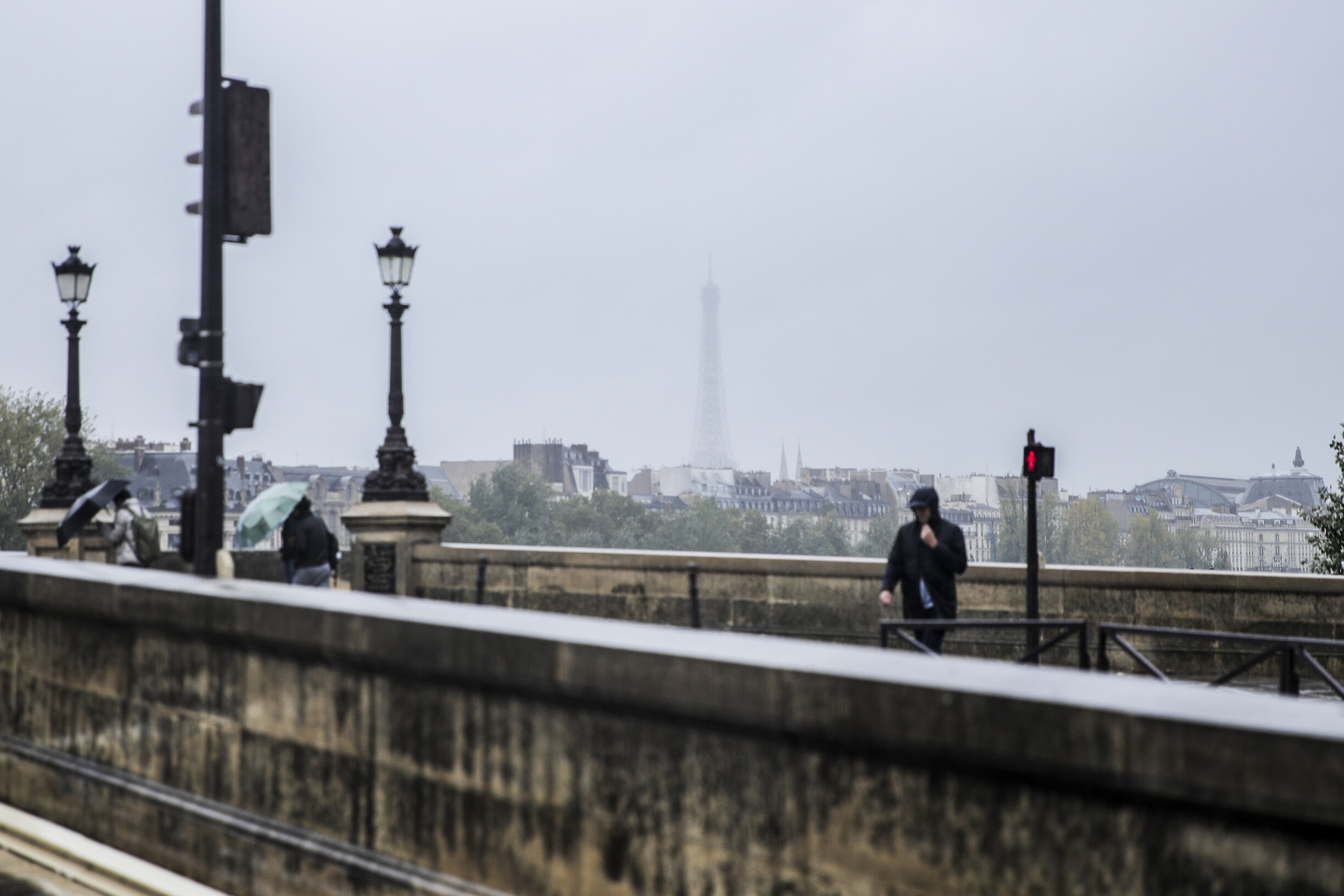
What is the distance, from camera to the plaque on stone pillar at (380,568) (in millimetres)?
18688

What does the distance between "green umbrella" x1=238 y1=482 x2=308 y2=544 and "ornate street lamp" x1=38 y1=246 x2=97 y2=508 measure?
10.4 m

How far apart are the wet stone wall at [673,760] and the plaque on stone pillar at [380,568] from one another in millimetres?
10931

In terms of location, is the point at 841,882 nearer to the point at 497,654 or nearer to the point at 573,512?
the point at 497,654

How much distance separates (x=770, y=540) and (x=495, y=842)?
160085 mm

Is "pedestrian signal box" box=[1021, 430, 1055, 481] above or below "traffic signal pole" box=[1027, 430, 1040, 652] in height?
above

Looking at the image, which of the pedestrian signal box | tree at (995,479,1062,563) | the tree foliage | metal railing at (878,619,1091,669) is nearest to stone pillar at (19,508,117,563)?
the pedestrian signal box

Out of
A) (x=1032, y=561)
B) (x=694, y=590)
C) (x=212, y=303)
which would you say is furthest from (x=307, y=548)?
(x=1032, y=561)

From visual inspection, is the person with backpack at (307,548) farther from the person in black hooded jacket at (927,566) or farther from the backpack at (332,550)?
the person in black hooded jacket at (927,566)

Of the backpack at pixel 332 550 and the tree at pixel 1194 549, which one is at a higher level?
the backpack at pixel 332 550

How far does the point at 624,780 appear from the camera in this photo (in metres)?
5.08

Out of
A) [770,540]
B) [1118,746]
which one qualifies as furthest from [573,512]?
[1118,746]

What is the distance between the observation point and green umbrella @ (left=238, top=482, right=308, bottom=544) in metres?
12.6

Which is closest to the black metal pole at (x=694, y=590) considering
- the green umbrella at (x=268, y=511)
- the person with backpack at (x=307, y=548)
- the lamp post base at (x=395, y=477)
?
the person with backpack at (x=307, y=548)

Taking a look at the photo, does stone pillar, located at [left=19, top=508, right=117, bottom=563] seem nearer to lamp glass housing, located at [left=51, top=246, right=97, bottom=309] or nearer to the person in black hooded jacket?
lamp glass housing, located at [left=51, top=246, right=97, bottom=309]
